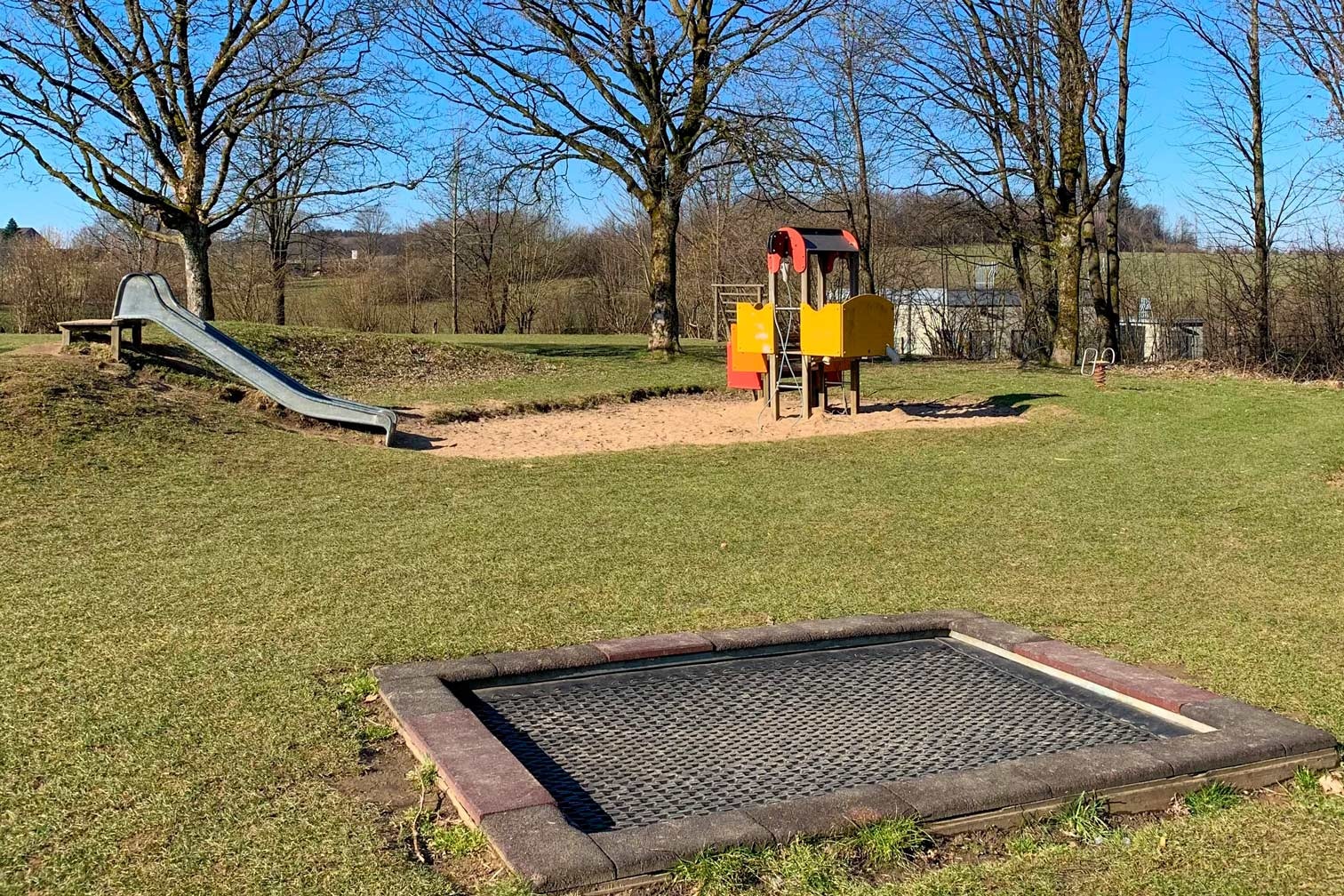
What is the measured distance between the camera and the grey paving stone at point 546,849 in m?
2.68

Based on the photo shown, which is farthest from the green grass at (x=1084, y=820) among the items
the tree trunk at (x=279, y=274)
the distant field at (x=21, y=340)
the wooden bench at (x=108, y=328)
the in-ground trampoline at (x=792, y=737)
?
the tree trunk at (x=279, y=274)

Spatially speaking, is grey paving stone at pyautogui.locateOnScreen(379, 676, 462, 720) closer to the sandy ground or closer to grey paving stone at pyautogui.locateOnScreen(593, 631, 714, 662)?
grey paving stone at pyautogui.locateOnScreen(593, 631, 714, 662)

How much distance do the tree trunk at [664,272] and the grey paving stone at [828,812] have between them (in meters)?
17.9

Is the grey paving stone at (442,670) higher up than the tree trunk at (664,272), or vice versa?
the tree trunk at (664,272)

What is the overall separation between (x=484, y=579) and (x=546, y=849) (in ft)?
11.2

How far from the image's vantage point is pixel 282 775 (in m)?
3.38

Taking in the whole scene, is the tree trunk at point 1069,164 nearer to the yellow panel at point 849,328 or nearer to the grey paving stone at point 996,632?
the yellow panel at point 849,328

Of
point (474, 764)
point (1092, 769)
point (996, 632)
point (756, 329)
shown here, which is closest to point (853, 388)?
point (756, 329)

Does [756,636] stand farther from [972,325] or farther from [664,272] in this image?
[972,325]

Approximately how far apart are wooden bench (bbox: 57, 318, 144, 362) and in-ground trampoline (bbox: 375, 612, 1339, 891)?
9.15 meters

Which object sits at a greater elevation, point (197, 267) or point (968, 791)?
point (197, 267)

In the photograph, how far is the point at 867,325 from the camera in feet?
41.2

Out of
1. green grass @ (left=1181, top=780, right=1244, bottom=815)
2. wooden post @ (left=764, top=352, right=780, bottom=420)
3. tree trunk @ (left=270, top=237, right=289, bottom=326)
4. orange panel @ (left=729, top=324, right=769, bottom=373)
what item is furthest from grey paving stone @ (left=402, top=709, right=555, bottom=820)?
tree trunk @ (left=270, top=237, right=289, bottom=326)

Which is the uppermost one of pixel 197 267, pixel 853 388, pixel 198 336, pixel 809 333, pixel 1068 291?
pixel 197 267
